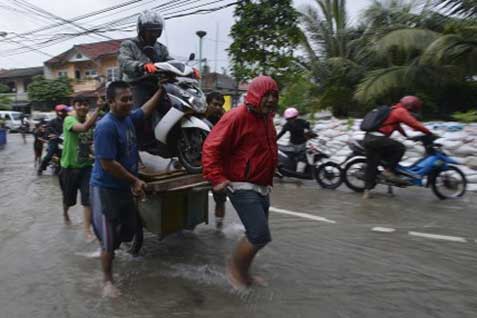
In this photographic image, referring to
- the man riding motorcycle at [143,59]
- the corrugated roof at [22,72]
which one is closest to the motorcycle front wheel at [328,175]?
the man riding motorcycle at [143,59]

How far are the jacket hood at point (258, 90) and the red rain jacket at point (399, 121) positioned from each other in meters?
4.16

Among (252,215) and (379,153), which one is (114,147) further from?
(379,153)

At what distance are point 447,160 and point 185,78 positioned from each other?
180 inches

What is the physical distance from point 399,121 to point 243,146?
4397 mm

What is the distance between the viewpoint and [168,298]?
3781 millimetres

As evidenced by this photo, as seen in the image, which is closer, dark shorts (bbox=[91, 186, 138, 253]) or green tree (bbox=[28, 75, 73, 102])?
dark shorts (bbox=[91, 186, 138, 253])

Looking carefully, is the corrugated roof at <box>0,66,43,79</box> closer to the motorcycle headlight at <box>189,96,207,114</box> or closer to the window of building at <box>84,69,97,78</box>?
the window of building at <box>84,69,97,78</box>

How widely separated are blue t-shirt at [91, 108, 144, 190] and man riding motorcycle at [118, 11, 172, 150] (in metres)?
1.09

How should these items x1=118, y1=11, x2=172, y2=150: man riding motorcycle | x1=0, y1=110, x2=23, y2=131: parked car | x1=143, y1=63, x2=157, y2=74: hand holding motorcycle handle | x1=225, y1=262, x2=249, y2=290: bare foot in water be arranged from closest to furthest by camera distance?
x1=225, y1=262, x2=249, y2=290: bare foot in water, x1=143, y1=63, x2=157, y2=74: hand holding motorcycle handle, x1=118, y1=11, x2=172, y2=150: man riding motorcycle, x1=0, y1=110, x2=23, y2=131: parked car

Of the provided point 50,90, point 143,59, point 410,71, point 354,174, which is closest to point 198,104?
point 143,59

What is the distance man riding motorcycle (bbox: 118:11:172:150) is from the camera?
4848mm

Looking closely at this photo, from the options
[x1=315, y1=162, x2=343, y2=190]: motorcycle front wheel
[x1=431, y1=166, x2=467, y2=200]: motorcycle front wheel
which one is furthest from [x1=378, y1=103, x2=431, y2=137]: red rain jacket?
[x1=315, y1=162, x2=343, y2=190]: motorcycle front wheel

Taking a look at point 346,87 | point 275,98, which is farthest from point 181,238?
point 346,87

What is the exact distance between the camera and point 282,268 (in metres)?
4.46
